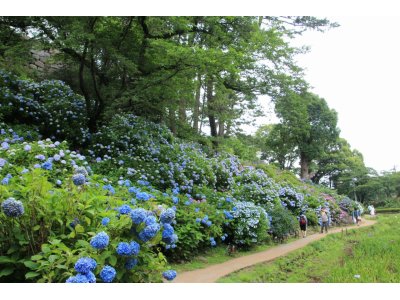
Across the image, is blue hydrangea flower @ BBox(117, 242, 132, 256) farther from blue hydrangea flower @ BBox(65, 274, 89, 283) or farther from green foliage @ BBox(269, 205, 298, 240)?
green foliage @ BBox(269, 205, 298, 240)

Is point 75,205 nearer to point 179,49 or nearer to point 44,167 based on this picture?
point 44,167

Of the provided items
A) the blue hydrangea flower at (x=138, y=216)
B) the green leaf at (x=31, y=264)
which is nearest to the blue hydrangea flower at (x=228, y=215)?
the blue hydrangea flower at (x=138, y=216)

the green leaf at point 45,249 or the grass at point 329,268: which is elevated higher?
the green leaf at point 45,249

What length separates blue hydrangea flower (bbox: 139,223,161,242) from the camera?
2209 millimetres

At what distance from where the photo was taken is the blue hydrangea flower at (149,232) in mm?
2209

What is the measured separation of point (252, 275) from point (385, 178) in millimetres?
28121

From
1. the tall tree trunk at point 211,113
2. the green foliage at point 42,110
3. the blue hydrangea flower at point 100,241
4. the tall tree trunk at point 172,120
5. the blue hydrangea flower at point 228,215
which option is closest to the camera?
the blue hydrangea flower at point 100,241

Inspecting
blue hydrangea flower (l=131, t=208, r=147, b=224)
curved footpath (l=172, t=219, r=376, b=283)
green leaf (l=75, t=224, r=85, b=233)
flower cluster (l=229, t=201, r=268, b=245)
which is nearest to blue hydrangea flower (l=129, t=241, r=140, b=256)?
blue hydrangea flower (l=131, t=208, r=147, b=224)

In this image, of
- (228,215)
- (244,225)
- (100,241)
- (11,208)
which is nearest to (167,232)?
(100,241)

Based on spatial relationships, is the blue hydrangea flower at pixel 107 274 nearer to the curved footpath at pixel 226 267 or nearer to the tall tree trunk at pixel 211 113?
the curved footpath at pixel 226 267

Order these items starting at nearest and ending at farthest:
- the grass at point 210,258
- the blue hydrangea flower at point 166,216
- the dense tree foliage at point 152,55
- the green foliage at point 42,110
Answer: the blue hydrangea flower at point 166,216
the grass at point 210,258
the dense tree foliage at point 152,55
the green foliage at point 42,110

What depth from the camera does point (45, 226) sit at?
2525mm

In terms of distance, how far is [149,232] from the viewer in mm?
2209

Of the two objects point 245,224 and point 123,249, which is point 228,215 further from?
point 123,249
